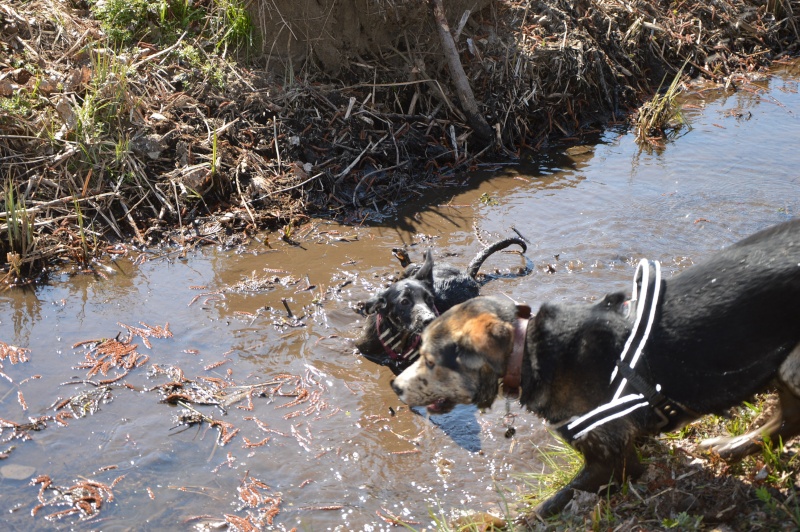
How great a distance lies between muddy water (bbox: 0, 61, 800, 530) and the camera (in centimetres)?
454

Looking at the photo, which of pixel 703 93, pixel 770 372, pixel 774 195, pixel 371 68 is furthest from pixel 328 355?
pixel 703 93

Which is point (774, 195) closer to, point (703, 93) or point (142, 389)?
point (703, 93)

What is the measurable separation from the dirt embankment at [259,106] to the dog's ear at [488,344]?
4028 mm

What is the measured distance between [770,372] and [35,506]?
4106 mm

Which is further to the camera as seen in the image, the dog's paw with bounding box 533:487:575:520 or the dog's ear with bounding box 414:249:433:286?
the dog's ear with bounding box 414:249:433:286

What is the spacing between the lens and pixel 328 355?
234 inches

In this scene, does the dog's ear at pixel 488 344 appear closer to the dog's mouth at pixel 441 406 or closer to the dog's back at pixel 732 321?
the dog's mouth at pixel 441 406

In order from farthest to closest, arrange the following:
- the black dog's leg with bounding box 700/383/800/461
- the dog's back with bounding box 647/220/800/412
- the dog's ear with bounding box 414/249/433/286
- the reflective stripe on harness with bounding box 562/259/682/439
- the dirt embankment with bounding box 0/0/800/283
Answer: the dirt embankment with bounding box 0/0/800/283, the dog's ear with bounding box 414/249/433/286, the black dog's leg with bounding box 700/383/800/461, the reflective stripe on harness with bounding box 562/259/682/439, the dog's back with bounding box 647/220/800/412

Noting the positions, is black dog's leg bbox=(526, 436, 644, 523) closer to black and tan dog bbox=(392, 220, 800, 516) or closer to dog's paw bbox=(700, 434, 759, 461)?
black and tan dog bbox=(392, 220, 800, 516)

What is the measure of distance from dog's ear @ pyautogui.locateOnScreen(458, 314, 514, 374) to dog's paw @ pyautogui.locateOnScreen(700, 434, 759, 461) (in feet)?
4.09

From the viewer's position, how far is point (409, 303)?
5719 mm

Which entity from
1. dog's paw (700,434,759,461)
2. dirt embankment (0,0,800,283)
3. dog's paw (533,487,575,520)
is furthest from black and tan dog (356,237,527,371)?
dog's paw (700,434,759,461)

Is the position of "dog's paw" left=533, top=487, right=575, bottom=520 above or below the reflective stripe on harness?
below

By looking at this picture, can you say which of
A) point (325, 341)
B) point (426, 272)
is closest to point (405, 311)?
point (426, 272)
